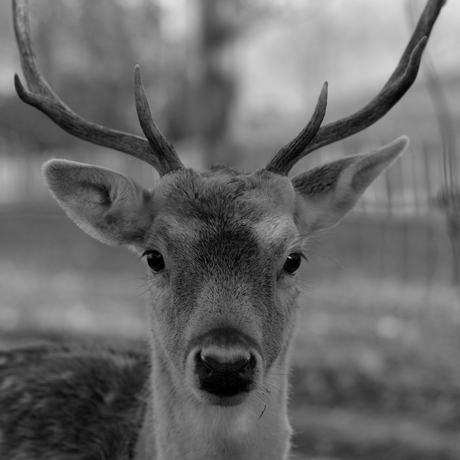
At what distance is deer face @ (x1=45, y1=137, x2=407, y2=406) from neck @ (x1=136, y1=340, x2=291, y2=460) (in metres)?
0.08

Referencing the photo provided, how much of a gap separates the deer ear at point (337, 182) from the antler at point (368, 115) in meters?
0.15

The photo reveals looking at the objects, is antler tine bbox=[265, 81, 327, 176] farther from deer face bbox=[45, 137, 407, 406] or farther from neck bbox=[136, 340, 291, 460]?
neck bbox=[136, 340, 291, 460]

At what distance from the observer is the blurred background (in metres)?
6.07

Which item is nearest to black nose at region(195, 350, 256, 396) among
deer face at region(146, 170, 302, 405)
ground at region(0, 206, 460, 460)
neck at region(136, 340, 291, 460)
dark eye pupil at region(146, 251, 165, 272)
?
deer face at region(146, 170, 302, 405)

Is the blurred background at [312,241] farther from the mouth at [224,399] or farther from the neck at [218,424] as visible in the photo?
the mouth at [224,399]

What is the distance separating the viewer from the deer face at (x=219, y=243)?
285 centimetres

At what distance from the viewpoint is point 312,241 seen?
6.28 meters

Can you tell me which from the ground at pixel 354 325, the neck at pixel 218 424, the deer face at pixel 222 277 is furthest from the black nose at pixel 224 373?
the ground at pixel 354 325

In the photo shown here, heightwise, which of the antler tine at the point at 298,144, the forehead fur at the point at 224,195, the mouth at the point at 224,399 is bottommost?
the mouth at the point at 224,399

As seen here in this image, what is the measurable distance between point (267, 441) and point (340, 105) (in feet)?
69.6

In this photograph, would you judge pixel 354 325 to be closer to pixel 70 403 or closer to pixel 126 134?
pixel 70 403

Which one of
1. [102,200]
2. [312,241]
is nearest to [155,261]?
[102,200]

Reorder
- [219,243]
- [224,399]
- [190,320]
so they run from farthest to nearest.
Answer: [219,243] → [190,320] → [224,399]

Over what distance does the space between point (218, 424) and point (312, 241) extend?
3.37m
